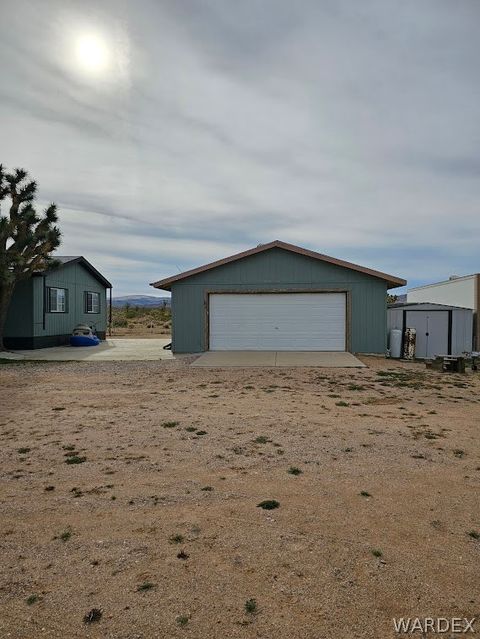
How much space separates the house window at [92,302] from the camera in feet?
80.0

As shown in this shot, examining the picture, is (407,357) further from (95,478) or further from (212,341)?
(95,478)

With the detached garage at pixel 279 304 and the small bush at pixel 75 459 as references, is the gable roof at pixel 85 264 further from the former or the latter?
the small bush at pixel 75 459

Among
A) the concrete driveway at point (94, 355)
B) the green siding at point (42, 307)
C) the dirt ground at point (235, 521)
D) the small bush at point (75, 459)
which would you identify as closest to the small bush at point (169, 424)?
the dirt ground at point (235, 521)

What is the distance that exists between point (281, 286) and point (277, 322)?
1.32m

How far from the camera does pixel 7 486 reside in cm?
454

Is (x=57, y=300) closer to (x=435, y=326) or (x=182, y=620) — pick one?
(x=435, y=326)

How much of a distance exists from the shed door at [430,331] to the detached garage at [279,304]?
1.65m

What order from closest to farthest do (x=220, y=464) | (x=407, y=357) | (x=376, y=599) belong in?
1. (x=376, y=599)
2. (x=220, y=464)
3. (x=407, y=357)

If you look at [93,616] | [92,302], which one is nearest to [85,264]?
[92,302]

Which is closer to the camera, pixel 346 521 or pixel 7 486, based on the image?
pixel 346 521

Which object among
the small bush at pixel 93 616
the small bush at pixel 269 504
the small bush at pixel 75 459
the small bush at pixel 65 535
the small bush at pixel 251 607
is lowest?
the small bush at pixel 93 616

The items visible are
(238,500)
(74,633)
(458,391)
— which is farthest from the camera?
(458,391)

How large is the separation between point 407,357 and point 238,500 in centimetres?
1409

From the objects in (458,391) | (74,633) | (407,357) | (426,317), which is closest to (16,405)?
(74,633)
